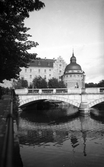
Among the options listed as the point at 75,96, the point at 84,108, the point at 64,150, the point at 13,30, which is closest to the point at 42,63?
the point at 75,96

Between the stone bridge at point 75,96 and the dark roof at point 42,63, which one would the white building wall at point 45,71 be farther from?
the stone bridge at point 75,96

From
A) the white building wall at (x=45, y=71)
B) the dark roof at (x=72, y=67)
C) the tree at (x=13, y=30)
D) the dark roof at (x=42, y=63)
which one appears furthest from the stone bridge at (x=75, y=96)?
the dark roof at (x=72, y=67)

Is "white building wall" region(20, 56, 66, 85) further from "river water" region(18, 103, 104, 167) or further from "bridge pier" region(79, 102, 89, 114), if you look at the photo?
"river water" region(18, 103, 104, 167)

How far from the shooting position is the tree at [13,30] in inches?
273

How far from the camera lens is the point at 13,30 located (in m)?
13.1

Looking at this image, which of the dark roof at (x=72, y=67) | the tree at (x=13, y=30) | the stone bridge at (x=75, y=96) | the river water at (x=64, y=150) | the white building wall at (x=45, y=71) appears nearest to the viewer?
the tree at (x=13, y=30)

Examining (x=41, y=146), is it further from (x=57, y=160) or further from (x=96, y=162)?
(x=96, y=162)

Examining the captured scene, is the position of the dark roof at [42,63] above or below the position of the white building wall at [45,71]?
above

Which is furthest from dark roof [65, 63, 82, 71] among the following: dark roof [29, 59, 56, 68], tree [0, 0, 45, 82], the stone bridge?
tree [0, 0, 45, 82]

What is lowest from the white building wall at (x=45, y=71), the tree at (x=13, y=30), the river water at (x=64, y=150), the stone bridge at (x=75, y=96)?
the river water at (x=64, y=150)

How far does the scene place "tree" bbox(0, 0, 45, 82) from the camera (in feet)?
22.7

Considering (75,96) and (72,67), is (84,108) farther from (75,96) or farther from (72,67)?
(72,67)

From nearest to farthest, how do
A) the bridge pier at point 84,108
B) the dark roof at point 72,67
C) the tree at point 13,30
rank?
the tree at point 13,30 → the bridge pier at point 84,108 → the dark roof at point 72,67

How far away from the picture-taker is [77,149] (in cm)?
1178
